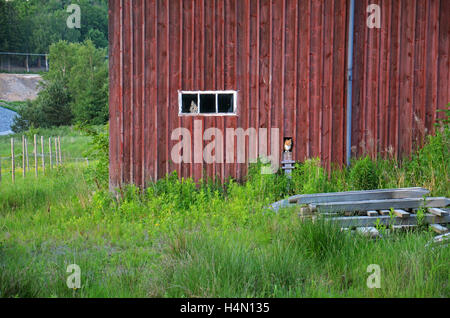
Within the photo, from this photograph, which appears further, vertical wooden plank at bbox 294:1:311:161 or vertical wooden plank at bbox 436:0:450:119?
vertical wooden plank at bbox 436:0:450:119

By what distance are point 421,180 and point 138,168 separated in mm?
5729

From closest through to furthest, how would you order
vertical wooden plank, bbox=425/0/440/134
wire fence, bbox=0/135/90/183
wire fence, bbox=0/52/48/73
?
vertical wooden plank, bbox=425/0/440/134, wire fence, bbox=0/135/90/183, wire fence, bbox=0/52/48/73

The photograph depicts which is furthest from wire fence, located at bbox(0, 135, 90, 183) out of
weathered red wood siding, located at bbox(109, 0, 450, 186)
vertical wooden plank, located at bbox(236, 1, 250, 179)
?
vertical wooden plank, located at bbox(236, 1, 250, 179)

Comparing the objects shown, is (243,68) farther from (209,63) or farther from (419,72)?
(419,72)

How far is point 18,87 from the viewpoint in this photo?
229 feet

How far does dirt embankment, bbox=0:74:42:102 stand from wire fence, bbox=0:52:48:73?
2991 mm

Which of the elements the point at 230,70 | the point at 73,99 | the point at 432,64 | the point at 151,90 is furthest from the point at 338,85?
the point at 73,99

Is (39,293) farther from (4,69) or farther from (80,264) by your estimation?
(4,69)

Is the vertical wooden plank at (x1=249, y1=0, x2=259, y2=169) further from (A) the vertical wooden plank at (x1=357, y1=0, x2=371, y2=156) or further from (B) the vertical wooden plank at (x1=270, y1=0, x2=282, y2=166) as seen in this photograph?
(A) the vertical wooden plank at (x1=357, y1=0, x2=371, y2=156)

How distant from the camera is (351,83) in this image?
9516 millimetres

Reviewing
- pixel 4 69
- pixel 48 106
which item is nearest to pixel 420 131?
pixel 48 106

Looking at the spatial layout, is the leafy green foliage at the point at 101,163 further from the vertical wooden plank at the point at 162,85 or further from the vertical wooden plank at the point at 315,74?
the vertical wooden plank at the point at 315,74

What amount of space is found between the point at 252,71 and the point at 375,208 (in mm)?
4138

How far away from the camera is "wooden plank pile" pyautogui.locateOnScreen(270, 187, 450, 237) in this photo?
634cm
